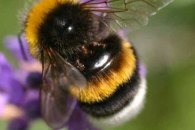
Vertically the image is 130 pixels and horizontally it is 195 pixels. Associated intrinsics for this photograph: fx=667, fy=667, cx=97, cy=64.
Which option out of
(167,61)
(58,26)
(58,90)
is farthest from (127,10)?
(167,61)

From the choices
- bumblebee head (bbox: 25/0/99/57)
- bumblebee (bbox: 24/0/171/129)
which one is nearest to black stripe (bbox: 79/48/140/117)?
bumblebee (bbox: 24/0/171/129)

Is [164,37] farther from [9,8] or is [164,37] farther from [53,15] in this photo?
[53,15]

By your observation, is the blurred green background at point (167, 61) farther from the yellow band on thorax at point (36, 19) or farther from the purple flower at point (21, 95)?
the yellow band on thorax at point (36, 19)

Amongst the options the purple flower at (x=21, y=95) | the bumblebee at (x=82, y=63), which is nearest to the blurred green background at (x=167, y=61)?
the purple flower at (x=21, y=95)

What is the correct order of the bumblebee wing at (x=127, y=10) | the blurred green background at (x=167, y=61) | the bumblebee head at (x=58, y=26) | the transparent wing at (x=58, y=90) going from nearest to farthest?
1. the transparent wing at (x=58, y=90)
2. the bumblebee head at (x=58, y=26)
3. the bumblebee wing at (x=127, y=10)
4. the blurred green background at (x=167, y=61)

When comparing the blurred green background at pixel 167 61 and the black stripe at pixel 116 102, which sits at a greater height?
the black stripe at pixel 116 102

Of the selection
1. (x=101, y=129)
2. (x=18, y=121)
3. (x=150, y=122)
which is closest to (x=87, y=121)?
(x=101, y=129)

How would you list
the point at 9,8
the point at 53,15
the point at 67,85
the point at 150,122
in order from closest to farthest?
the point at 67,85 < the point at 53,15 < the point at 150,122 < the point at 9,8
